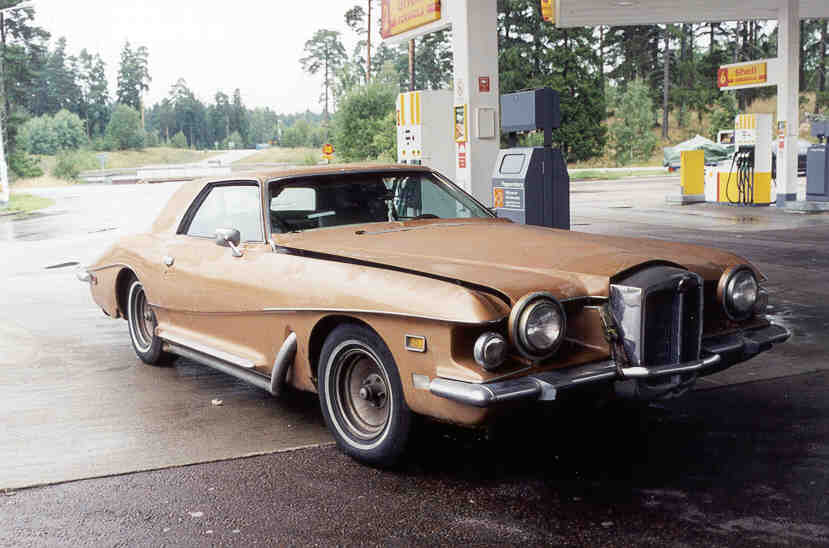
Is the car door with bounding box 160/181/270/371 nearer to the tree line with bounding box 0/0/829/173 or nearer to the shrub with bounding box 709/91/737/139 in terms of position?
the tree line with bounding box 0/0/829/173

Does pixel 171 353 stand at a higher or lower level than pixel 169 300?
lower

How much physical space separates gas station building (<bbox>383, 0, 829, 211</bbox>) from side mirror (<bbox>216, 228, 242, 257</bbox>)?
6436mm

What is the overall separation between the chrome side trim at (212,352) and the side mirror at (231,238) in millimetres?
583

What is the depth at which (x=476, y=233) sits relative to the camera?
5.00 m

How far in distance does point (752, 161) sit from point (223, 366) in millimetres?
17321

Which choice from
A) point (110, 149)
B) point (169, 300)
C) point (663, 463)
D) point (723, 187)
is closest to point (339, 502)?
point (663, 463)

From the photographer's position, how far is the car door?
486 cm

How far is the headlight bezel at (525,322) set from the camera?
12.0ft

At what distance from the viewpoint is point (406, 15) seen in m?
13.6

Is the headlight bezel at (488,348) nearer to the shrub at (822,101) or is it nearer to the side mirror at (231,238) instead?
the side mirror at (231,238)

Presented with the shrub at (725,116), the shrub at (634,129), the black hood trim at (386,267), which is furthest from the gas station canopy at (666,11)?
the shrub at (725,116)

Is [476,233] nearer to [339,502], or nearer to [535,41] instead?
[339,502]

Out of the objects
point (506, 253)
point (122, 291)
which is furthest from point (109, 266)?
point (506, 253)

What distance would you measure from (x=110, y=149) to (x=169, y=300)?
90.2 meters
